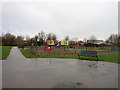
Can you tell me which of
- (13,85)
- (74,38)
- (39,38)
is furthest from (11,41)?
(13,85)

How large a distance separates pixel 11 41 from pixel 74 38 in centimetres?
4352

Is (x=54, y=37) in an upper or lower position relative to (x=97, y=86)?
upper

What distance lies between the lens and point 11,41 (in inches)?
2158

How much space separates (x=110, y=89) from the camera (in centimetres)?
295

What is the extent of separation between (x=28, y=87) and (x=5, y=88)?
77 cm

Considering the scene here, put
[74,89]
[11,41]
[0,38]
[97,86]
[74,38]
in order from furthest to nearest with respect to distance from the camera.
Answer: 1. [74,38]
2. [11,41]
3. [0,38]
4. [97,86]
5. [74,89]

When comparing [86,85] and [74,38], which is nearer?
[86,85]

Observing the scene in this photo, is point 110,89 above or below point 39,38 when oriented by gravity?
below

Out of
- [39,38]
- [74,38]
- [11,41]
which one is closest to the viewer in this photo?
[39,38]

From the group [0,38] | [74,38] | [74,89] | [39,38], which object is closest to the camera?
[74,89]

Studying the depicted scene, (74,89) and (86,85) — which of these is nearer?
(74,89)

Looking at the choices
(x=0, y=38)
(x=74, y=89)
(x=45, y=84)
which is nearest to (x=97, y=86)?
(x=74, y=89)

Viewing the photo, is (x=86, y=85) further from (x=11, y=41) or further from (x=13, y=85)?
(x=11, y=41)

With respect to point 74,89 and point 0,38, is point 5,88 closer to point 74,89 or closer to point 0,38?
point 74,89
